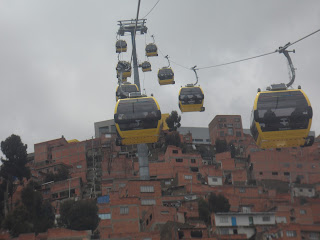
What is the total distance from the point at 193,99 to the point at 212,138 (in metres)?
65.0

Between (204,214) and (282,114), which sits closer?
(282,114)

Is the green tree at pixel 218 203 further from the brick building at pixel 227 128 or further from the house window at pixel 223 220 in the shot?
the brick building at pixel 227 128

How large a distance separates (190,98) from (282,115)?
9.92m

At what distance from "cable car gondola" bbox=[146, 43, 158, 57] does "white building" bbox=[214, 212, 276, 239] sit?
20.4 meters

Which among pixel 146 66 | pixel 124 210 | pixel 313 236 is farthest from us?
pixel 146 66

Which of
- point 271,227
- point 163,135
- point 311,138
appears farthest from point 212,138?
point 311,138

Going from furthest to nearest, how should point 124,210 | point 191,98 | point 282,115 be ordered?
point 124,210 < point 191,98 < point 282,115

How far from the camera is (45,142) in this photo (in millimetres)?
79875

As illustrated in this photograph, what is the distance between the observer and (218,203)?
55.1m

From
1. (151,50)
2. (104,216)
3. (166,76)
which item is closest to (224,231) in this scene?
(104,216)

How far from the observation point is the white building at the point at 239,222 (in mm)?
50375

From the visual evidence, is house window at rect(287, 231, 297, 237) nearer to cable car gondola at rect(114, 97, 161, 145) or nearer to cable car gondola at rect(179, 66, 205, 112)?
cable car gondola at rect(179, 66, 205, 112)

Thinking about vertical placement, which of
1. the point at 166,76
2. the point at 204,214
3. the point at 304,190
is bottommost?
the point at 204,214

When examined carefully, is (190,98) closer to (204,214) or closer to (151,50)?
(204,214)
